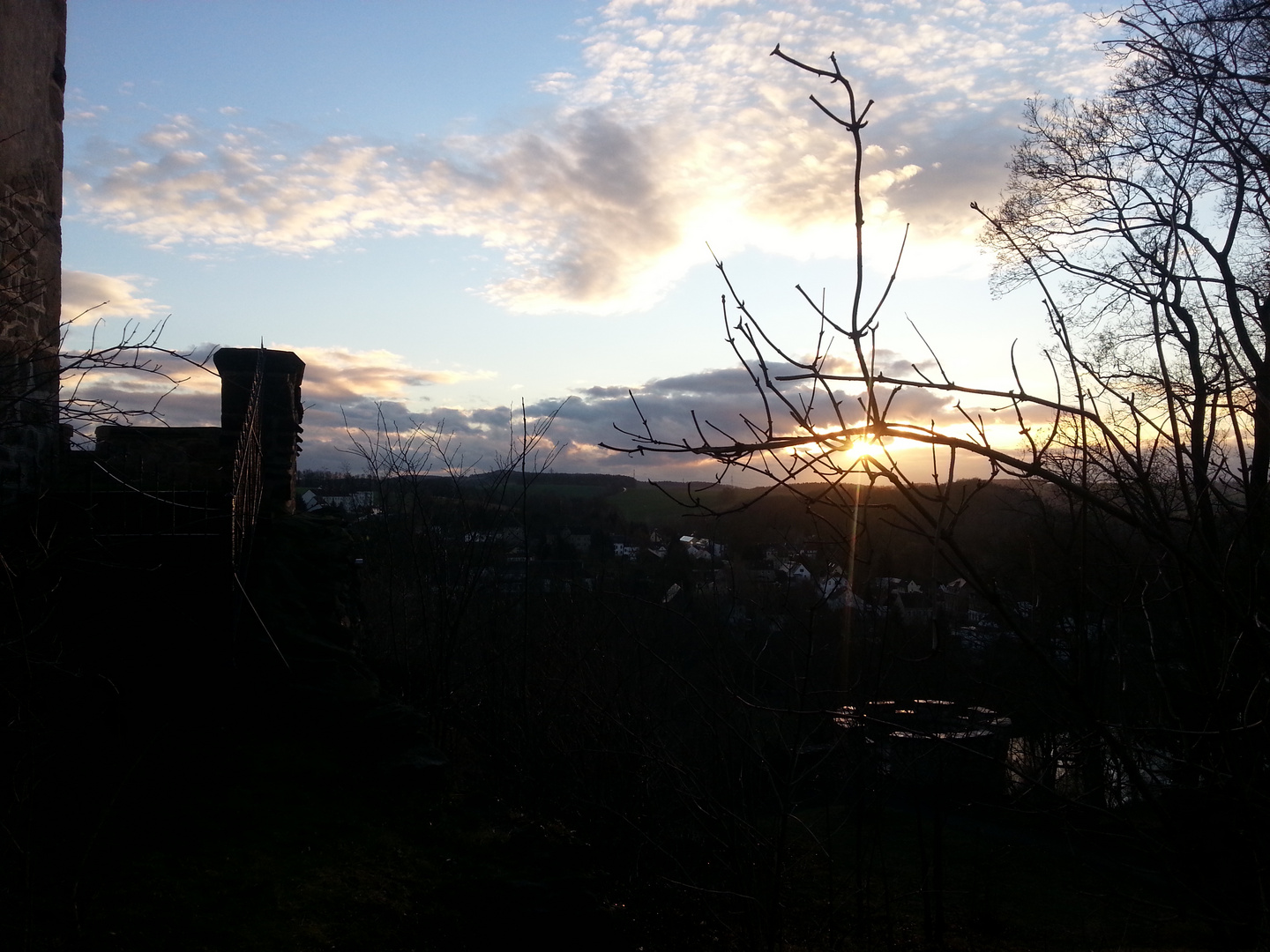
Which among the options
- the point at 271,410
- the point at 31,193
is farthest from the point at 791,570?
the point at 31,193

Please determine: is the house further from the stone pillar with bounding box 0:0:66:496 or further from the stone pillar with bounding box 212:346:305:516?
the stone pillar with bounding box 0:0:66:496

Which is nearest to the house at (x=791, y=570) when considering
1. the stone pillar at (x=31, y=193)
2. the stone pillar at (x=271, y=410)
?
the stone pillar at (x=271, y=410)

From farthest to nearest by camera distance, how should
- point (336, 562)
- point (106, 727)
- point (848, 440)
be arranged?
point (336, 562)
point (106, 727)
point (848, 440)

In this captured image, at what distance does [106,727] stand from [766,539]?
406 centimetres

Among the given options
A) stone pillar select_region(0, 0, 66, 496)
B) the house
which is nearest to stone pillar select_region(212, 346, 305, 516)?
stone pillar select_region(0, 0, 66, 496)

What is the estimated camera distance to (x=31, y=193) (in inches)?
261

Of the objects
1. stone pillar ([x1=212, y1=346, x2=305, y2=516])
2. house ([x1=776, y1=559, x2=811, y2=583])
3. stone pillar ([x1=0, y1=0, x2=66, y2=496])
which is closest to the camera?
house ([x1=776, y1=559, x2=811, y2=583])

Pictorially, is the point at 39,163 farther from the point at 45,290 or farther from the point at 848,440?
the point at 848,440

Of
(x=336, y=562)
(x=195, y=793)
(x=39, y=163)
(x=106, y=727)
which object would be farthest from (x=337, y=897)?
(x=39, y=163)

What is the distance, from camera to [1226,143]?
3.00 meters

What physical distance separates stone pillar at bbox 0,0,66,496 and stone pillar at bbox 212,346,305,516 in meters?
1.41

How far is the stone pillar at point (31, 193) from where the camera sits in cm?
622

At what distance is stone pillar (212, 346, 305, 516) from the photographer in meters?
8.02

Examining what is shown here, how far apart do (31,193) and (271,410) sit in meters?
2.57
